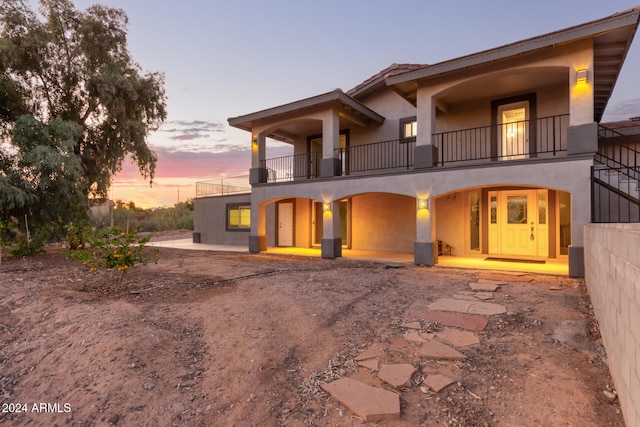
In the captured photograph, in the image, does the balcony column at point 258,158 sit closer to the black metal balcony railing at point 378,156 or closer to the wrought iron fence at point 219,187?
the black metal balcony railing at point 378,156

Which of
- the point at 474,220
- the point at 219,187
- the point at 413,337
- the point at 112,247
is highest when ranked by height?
the point at 219,187

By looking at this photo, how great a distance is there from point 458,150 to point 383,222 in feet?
12.8

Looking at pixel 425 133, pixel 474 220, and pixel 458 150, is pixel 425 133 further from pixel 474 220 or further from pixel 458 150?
pixel 474 220

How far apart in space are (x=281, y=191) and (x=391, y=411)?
35.0ft

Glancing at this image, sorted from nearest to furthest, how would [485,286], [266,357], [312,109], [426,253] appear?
[266,357] < [485,286] < [426,253] < [312,109]

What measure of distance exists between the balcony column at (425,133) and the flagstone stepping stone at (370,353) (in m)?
6.96

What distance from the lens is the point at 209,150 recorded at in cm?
3256

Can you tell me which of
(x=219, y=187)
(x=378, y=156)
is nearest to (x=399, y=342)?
(x=378, y=156)

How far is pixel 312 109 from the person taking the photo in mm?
11656

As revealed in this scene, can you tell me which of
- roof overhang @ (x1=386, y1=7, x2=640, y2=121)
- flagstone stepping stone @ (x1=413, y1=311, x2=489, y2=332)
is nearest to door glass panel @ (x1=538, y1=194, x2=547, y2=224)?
roof overhang @ (x1=386, y1=7, x2=640, y2=121)

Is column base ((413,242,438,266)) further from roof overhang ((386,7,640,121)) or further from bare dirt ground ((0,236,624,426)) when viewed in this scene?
roof overhang ((386,7,640,121))

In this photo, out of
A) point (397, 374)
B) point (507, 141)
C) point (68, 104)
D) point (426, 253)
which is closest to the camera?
point (397, 374)

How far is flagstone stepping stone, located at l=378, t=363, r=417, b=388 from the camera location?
116 inches

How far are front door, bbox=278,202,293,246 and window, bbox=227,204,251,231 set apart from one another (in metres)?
1.81
